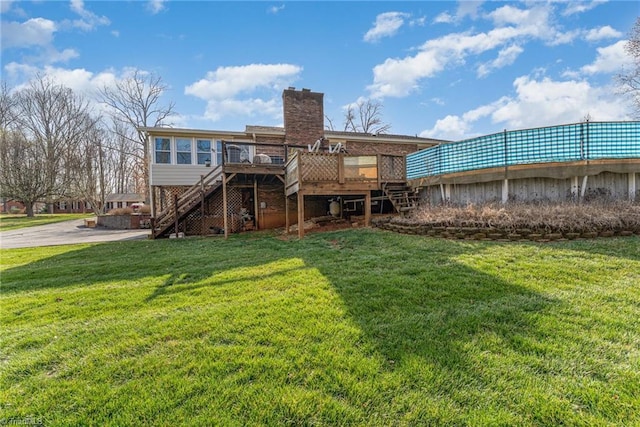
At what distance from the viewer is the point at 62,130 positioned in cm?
Answer: 2869

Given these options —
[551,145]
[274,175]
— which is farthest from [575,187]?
[274,175]

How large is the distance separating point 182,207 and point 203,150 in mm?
4162

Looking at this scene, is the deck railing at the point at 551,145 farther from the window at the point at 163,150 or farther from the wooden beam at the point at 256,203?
the window at the point at 163,150

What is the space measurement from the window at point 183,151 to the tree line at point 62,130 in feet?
49.5

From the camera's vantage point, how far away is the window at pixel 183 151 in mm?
14219

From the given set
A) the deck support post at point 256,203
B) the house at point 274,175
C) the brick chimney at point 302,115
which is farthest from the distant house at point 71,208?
the deck support post at point 256,203

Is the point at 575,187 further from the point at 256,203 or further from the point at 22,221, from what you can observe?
the point at 22,221

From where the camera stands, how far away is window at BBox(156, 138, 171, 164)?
13.9m

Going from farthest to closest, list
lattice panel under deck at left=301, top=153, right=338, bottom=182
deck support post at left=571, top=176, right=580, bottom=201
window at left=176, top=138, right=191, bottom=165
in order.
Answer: window at left=176, top=138, right=191, bottom=165 < lattice panel under deck at left=301, top=153, right=338, bottom=182 < deck support post at left=571, top=176, right=580, bottom=201

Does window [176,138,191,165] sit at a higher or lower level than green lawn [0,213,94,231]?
higher

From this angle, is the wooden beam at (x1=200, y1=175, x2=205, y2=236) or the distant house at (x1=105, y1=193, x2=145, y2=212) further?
the distant house at (x1=105, y1=193, x2=145, y2=212)

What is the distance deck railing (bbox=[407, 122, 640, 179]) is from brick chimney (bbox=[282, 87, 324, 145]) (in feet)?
26.7

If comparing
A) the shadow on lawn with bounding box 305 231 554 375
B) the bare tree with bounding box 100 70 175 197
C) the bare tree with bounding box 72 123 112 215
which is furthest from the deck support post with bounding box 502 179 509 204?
the bare tree with bounding box 72 123 112 215

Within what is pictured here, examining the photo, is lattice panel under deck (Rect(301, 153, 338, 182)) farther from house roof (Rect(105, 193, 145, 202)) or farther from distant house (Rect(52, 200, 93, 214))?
distant house (Rect(52, 200, 93, 214))
